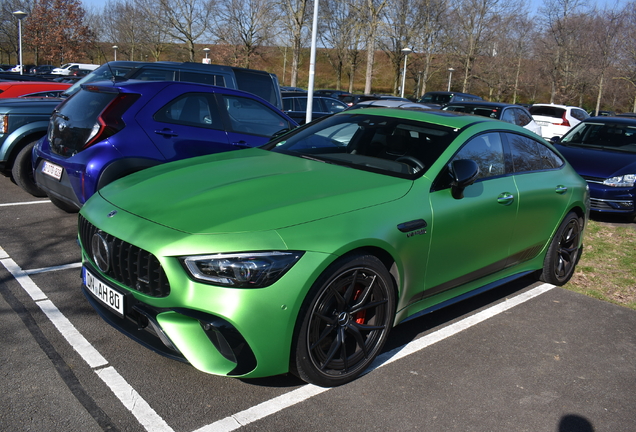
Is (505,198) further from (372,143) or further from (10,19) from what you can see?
(10,19)

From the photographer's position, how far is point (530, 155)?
4.79m

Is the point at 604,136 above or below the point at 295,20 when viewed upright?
below

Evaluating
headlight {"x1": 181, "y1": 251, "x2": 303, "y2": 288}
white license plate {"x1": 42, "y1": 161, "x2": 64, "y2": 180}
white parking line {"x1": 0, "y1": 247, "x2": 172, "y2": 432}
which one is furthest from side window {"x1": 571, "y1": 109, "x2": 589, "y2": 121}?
headlight {"x1": 181, "y1": 251, "x2": 303, "y2": 288}

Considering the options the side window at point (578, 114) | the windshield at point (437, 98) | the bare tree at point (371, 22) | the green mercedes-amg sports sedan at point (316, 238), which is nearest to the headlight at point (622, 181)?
the green mercedes-amg sports sedan at point (316, 238)

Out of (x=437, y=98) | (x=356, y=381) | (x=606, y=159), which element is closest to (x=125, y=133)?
(x=356, y=381)

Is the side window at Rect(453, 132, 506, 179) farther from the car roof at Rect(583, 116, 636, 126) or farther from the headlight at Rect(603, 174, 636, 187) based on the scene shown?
the car roof at Rect(583, 116, 636, 126)

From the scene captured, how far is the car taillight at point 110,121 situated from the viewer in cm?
535

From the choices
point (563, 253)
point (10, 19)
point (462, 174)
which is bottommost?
point (563, 253)

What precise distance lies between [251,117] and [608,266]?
175 inches

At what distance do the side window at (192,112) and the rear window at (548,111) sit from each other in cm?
1664

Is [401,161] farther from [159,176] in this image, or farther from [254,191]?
[159,176]

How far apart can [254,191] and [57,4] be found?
59.7 meters

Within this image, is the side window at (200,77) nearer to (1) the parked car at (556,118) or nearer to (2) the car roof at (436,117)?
(2) the car roof at (436,117)

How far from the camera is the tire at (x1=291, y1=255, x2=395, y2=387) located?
2949 mm
